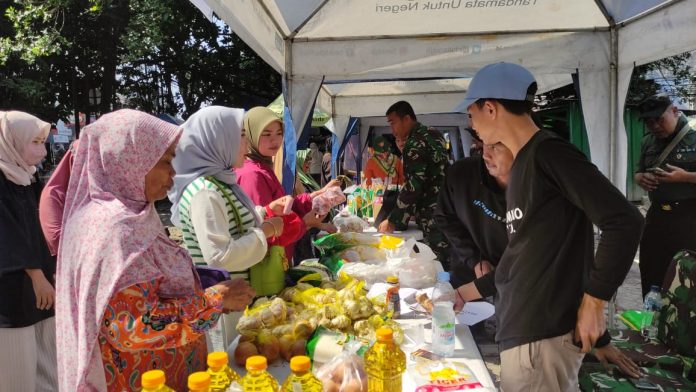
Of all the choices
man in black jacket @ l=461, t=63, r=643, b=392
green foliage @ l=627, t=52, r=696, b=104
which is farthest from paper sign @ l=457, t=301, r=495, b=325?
green foliage @ l=627, t=52, r=696, b=104

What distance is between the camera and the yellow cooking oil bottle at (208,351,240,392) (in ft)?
3.72

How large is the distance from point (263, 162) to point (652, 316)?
237cm

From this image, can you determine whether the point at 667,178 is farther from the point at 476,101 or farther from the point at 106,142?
the point at 106,142

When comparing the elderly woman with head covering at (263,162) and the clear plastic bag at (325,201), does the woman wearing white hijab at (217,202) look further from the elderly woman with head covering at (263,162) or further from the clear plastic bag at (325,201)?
the clear plastic bag at (325,201)

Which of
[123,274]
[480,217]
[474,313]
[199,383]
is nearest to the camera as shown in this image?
[199,383]

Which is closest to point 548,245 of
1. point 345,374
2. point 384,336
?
point 384,336

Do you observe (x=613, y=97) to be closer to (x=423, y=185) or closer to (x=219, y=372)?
(x=423, y=185)

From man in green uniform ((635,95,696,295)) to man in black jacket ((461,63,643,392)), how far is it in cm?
260

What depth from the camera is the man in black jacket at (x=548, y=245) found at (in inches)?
52.5

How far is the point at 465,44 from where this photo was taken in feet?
13.5

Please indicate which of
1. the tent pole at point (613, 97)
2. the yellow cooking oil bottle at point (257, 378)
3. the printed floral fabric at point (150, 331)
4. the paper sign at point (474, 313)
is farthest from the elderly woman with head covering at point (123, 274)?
the tent pole at point (613, 97)

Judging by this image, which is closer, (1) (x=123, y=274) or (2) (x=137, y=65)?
(1) (x=123, y=274)

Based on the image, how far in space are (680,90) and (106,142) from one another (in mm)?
20747

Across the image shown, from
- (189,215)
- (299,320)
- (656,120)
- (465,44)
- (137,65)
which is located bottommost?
(299,320)
